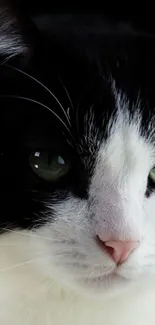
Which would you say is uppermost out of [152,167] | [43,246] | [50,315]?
[152,167]

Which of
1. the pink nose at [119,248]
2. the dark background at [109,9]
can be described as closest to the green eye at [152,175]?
the pink nose at [119,248]

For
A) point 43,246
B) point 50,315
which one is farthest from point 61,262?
point 50,315

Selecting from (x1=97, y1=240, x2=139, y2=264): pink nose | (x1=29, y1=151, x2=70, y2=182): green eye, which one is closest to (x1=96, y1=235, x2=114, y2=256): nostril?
(x1=97, y1=240, x2=139, y2=264): pink nose

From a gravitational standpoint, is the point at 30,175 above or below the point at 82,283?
above

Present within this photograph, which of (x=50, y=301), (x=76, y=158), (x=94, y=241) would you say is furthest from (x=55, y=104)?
(x=50, y=301)

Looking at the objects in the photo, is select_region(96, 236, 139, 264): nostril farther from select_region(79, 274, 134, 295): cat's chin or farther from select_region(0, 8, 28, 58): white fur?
select_region(0, 8, 28, 58): white fur

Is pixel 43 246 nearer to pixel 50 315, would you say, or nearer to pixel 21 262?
pixel 21 262

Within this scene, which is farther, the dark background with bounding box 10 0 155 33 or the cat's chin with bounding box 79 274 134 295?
the dark background with bounding box 10 0 155 33
